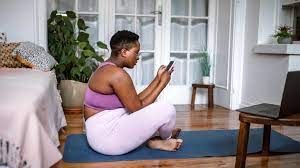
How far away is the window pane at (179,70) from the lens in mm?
4523

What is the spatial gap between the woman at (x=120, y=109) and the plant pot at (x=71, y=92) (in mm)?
1496

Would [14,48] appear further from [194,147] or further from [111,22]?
[194,147]

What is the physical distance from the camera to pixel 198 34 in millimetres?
4531

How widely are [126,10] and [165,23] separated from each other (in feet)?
1.78

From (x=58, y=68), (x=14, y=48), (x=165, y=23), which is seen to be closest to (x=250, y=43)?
(x=165, y=23)

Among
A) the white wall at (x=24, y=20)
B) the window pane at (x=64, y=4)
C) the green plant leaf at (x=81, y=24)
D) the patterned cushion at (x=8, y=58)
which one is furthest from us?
the window pane at (x=64, y=4)

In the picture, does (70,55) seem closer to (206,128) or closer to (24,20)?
(24,20)

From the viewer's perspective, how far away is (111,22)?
4.22 meters

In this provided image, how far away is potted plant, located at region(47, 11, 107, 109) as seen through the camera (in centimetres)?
371

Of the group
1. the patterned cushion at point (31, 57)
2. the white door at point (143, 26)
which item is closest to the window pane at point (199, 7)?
the white door at point (143, 26)

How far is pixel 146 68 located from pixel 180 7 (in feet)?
3.11

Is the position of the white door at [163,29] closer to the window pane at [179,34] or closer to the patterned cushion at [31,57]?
the window pane at [179,34]

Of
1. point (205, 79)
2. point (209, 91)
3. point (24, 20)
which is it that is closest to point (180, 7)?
point (205, 79)

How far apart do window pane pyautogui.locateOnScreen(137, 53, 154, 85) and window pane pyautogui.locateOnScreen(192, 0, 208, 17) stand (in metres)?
0.84
